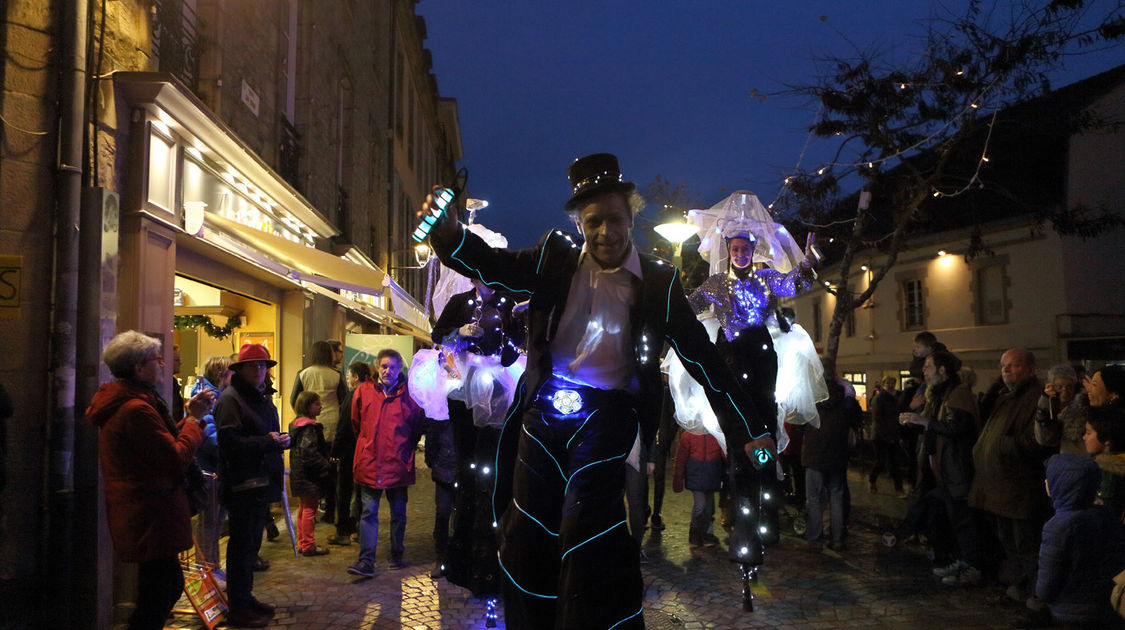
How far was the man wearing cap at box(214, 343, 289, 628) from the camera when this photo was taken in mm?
4949

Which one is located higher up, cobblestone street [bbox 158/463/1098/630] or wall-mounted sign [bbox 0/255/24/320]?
wall-mounted sign [bbox 0/255/24/320]

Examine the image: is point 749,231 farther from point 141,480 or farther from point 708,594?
point 141,480

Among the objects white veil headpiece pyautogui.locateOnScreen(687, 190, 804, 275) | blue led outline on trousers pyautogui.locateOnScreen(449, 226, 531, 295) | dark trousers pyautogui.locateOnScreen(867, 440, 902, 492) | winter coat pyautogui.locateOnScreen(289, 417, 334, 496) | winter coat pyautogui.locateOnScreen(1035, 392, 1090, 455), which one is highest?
white veil headpiece pyautogui.locateOnScreen(687, 190, 804, 275)

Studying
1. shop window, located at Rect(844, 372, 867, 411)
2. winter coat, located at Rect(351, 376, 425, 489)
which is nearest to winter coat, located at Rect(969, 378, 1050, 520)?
winter coat, located at Rect(351, 376, 425, 489)

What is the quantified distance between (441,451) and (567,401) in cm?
356

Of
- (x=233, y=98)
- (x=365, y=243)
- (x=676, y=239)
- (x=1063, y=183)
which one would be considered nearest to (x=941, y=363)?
(x=676, y=239)

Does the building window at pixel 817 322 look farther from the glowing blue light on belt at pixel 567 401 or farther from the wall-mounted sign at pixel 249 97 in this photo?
the glowing blue light on belt at pixel 567 401

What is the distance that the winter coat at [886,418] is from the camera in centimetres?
1106

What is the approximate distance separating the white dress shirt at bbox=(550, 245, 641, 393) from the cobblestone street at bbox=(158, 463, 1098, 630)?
103 inches

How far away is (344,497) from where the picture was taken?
7594 mm

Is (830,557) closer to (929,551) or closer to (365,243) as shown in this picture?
(929,551)

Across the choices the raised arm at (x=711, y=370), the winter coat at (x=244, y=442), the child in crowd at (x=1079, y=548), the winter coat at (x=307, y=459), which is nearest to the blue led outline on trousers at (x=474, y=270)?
the raised arm at (x=711, y=370)

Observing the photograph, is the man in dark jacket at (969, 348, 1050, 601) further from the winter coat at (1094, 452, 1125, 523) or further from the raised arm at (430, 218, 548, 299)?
the raised arm at (430, 218, 548, 299)

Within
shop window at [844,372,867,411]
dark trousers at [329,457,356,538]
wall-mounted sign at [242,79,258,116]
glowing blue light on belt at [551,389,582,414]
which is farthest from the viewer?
shop window at [844,372,867,411]
